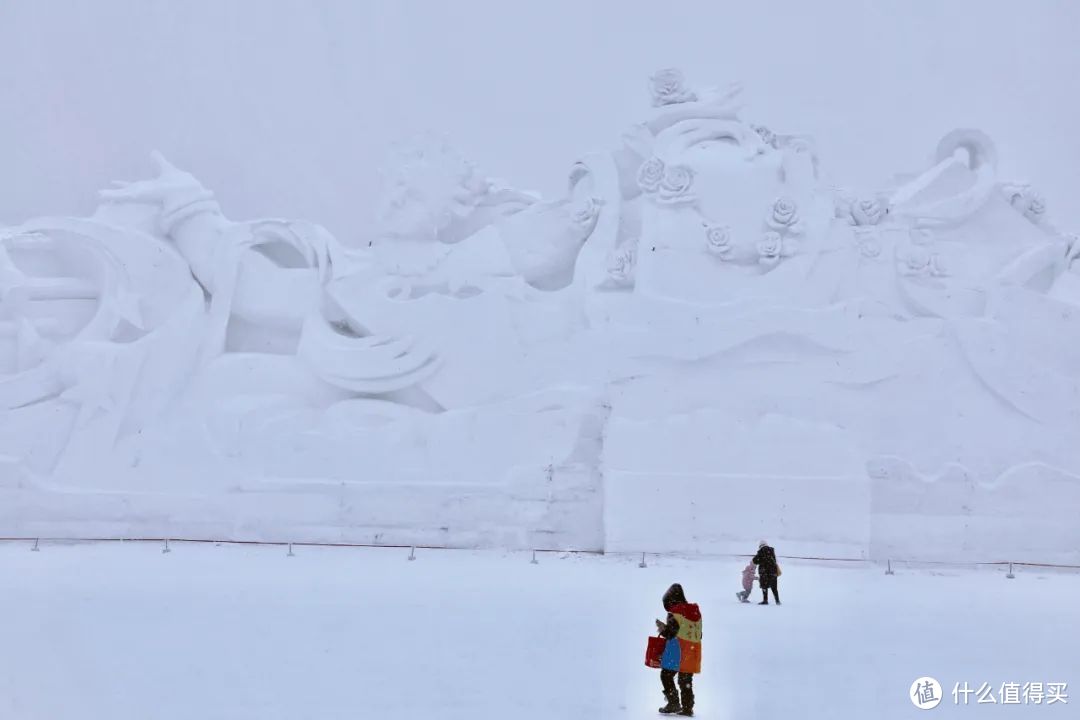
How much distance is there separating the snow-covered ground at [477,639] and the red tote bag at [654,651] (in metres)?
0.21

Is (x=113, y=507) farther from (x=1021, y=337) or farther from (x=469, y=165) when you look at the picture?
(x=1021, y=337)

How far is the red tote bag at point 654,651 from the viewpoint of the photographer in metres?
5.50

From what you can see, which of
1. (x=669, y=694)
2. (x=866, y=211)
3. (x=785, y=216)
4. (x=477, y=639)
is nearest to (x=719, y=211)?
(x=785, y=216)

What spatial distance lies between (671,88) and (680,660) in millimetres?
7526

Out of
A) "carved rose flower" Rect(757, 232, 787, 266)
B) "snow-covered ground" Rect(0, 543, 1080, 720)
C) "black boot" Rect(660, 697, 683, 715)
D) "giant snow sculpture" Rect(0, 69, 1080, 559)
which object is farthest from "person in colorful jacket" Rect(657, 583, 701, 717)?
"carved rose flower" Rect(757, 232, 787, 266)

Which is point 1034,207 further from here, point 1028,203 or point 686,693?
point 686,693

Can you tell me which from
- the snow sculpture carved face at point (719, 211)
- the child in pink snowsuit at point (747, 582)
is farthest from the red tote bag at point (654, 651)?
the snow sculpture carved face at point (719, 211)

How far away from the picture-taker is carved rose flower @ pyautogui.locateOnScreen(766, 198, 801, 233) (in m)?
11.1

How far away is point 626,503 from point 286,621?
12.6ft

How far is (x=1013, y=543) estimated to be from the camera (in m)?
10.5

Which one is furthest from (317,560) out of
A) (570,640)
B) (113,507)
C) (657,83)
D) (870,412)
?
(657,83)

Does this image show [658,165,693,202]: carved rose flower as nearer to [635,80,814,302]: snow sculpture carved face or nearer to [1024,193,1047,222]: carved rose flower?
[635,80,814,302]: snow sculpture carved face

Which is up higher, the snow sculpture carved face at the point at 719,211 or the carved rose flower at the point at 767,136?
the carved rose flower at the point at 767,136

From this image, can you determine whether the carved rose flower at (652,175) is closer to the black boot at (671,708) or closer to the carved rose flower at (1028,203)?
the carved rose flower at (1028,203)
